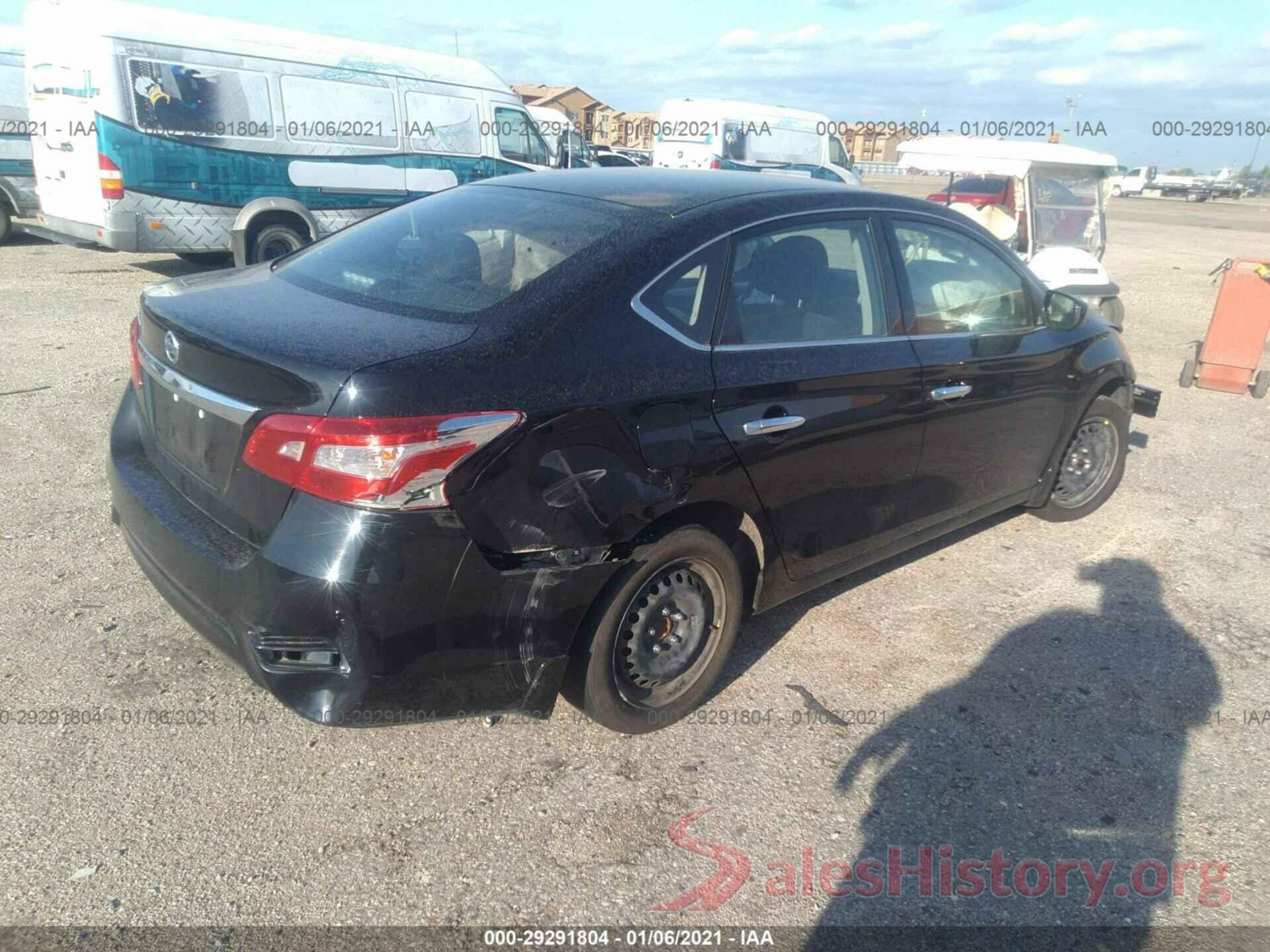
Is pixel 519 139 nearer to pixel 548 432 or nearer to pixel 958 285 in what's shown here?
pixel 958 285

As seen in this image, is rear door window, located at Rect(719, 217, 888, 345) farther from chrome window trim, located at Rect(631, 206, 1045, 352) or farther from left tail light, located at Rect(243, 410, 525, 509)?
left tail light, located at Rect(243, 410, 525, 509)

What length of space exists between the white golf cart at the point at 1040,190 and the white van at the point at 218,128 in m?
6.00

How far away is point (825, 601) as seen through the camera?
4.07 m

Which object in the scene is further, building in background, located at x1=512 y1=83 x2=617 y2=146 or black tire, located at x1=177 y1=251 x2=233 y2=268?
building in background, located at x1=512 y1=83 x2=617 y2=146

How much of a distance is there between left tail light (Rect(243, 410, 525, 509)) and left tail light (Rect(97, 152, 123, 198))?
8.53 metres

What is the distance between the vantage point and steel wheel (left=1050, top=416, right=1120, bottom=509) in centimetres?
491

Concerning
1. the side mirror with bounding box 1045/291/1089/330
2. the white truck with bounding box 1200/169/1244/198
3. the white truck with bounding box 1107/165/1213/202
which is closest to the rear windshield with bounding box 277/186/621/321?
the side mirror with bounding box 1045/291/1089/330

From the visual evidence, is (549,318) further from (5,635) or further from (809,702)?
(5,635)

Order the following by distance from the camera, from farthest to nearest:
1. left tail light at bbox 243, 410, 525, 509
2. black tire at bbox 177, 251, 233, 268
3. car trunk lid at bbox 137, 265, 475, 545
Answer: black tire at bbox 177, 251, 233, 268 → car trunk lid at bbox 137, 265, 475, 545 → left tail light at bbox 243, 410, 525, 509

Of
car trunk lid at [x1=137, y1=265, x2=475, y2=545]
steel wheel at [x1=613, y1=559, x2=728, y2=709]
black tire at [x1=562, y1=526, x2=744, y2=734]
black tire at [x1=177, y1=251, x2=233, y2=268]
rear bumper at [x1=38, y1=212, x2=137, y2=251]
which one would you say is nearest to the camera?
car trunk lid at [x1=137, y1=265, x2=475, y2=545]

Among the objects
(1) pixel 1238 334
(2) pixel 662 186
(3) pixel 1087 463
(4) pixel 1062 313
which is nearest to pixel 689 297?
(2) pixel 662 186

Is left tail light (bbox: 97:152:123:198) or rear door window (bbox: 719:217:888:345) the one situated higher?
left tail light (bbox: 97:152:123:198)

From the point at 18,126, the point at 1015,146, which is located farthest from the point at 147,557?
the point at 18,126

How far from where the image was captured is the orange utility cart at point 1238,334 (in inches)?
314
